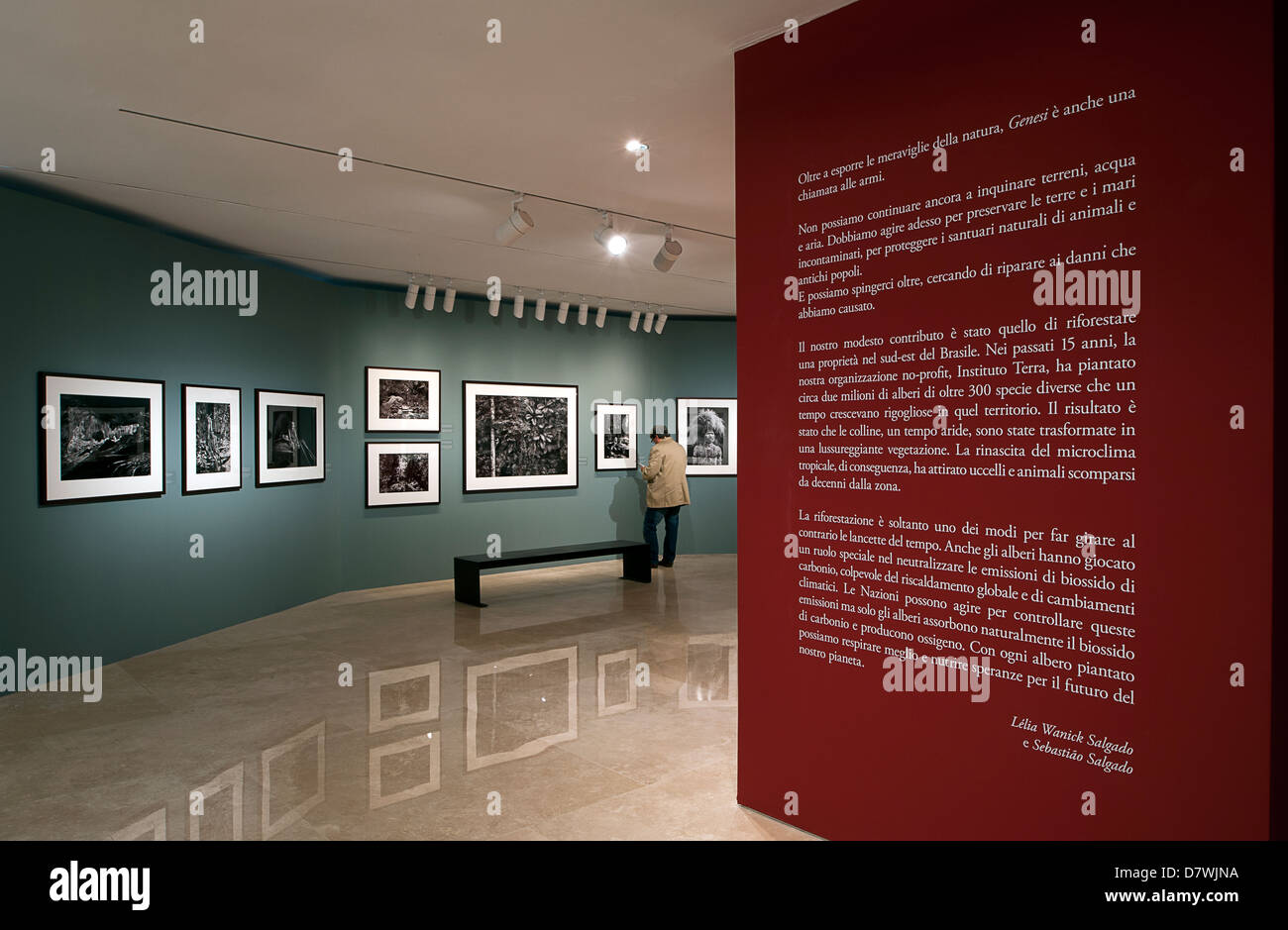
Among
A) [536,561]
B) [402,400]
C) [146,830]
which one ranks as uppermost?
[402,400]

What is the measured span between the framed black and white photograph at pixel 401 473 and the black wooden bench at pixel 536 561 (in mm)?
929

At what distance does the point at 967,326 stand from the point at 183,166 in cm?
504

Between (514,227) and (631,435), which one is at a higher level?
(514,227)

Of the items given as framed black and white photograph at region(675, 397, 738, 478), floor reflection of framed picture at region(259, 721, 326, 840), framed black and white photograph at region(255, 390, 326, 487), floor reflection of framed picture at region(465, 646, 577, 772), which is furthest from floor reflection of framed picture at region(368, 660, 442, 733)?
framed black and white photograph at region(675, 397, 738, 478)

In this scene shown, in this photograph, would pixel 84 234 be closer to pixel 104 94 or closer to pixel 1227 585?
pixel 104 94

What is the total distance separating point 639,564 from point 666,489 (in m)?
1.31

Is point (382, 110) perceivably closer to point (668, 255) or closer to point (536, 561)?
point (668, 255)

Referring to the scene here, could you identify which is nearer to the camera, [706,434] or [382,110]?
[382,110]

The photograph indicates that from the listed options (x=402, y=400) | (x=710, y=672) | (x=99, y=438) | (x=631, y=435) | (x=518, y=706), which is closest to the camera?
(x=518, y=706)

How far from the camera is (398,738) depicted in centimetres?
477

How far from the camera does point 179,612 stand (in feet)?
23.4

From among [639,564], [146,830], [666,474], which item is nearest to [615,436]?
[666,474]

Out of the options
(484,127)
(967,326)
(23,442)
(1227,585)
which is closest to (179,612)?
(23,442)

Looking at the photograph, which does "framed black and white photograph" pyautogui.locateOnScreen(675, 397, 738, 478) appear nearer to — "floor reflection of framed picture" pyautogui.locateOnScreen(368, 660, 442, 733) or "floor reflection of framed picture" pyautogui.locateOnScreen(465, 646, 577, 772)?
"floor reflection of framed picture" pyautogui.locateOnScreen(465, 646, 577, 772)
